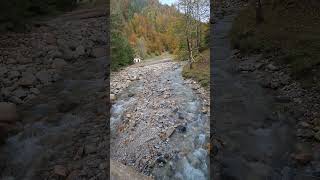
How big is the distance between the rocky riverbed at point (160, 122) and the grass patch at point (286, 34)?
6.56 feet

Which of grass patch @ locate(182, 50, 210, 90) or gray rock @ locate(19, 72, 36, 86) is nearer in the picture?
grass patch @ locate(182, 50, 210, 90)

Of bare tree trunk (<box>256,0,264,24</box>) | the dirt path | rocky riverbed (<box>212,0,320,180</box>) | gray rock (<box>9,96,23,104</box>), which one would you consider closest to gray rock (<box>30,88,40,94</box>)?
the dirt path

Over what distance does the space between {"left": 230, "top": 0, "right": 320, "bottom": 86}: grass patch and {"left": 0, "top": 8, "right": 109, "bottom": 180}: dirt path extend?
3.10 m

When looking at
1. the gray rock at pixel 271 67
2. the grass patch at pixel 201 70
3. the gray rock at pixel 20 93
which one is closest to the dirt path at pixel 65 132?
the gray rock at pixel 20 93

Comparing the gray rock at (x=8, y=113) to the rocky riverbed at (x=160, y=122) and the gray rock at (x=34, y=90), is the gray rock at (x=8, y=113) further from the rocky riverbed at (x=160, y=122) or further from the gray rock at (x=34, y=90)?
the rocky riverbed at (x=160, y=122)

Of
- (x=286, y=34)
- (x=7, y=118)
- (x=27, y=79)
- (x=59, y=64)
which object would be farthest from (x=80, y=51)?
(x=286, y=34)

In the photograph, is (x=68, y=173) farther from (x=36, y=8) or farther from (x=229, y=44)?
(x=36, y=8)

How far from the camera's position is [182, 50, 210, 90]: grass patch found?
6.86 m

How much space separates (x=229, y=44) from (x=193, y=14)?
153 centimetres

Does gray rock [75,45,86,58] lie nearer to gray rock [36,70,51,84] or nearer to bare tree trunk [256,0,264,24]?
gray rock [36,70,51,84]

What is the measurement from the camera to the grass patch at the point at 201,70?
6861 millimetres

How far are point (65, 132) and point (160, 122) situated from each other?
68.6 inches

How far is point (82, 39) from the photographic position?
9133 mm

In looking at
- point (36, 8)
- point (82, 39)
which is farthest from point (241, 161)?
point (36, 8)
